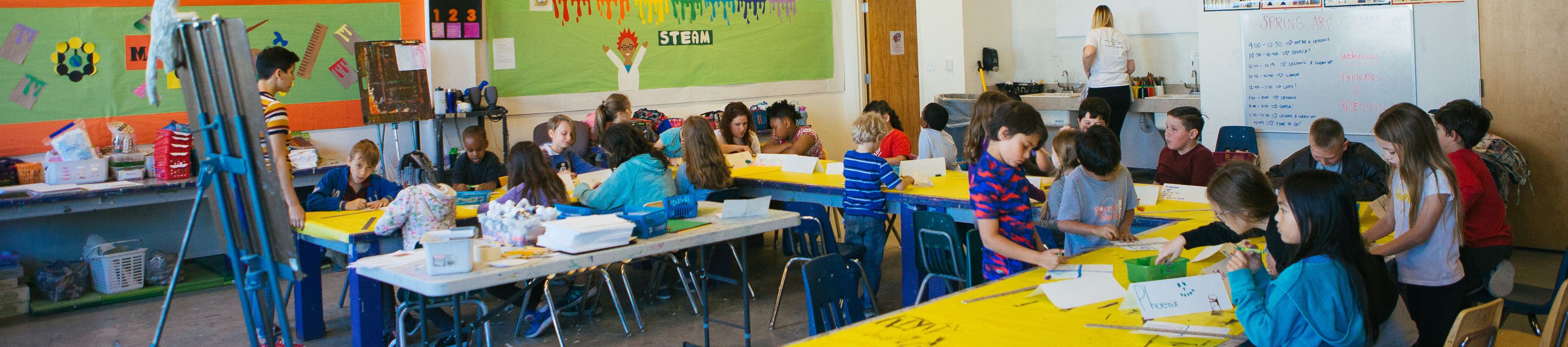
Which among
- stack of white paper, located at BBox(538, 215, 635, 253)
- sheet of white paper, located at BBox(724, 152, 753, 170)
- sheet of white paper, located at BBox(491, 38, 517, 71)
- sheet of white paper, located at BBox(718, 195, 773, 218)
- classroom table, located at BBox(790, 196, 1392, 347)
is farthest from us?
sheet of white paper, located at BBox(491, 38, 517, 71)

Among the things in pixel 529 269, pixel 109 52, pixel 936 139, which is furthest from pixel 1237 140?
pixel 109 52

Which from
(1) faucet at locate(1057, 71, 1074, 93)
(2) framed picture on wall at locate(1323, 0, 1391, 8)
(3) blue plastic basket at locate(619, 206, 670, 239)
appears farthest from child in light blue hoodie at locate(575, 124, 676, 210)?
(1) faucet at locate(1057, 71, 1074, 93)

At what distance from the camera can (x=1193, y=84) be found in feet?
29.1

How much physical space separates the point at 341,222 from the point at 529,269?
1587 millimetres

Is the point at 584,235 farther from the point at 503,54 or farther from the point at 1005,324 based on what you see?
the point at 503,54

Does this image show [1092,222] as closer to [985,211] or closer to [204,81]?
[985,211]

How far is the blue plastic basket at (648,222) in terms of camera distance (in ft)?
11.7

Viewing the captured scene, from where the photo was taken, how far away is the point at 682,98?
863 centimetres

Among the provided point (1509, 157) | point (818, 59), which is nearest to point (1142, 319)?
point (1509, 157)

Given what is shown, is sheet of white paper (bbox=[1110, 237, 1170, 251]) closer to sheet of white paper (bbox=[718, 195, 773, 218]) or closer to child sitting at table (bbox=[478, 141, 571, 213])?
sheet of white paper (bbox=[718, 195, 773, 218])

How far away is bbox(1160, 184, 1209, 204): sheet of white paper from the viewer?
4.31 m

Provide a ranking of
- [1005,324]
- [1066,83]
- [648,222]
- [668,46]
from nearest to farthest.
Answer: [1005,324]
[648,222]
[668,46]
[1066,83]

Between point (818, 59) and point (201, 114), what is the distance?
24.0 ft

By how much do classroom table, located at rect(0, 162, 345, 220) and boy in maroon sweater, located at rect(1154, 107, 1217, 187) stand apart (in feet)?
13.7
